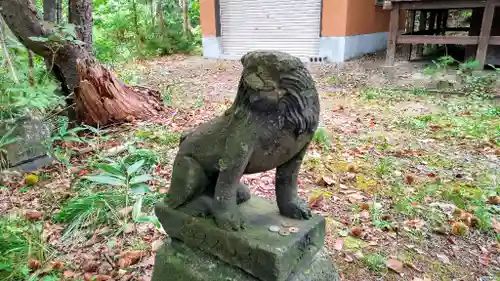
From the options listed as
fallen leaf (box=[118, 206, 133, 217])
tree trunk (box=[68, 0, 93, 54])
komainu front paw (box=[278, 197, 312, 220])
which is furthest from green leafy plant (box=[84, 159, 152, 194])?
tree trunk (box=[68, 0, 93, 54])

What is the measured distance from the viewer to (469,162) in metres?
3.68

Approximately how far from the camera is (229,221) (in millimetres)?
1514

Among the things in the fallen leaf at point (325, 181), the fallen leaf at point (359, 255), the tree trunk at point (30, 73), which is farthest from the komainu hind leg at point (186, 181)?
the tree trunk at point (30, 73)

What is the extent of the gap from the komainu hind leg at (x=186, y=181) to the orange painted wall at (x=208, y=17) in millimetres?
10483

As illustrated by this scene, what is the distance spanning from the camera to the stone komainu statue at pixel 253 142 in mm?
1337

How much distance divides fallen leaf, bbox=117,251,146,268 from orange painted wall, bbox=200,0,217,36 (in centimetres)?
1002

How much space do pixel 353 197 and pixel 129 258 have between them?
1802 millimetres

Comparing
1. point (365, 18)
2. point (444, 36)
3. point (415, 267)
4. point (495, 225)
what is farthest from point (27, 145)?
point (365, 18)

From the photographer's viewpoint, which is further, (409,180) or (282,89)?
(409,180)

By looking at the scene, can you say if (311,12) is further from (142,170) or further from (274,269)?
(274,269)

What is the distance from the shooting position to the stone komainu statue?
1.34 meters

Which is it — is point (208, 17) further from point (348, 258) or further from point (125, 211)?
point (348, 258)

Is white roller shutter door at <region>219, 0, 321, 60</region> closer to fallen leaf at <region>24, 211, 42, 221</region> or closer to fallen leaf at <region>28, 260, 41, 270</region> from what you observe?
fallen leaf at <region>24, 211, 42, 221</region>

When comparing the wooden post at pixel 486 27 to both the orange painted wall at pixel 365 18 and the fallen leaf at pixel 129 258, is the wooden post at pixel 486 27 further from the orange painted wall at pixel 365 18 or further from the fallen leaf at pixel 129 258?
the fallen leaf at pixel 129 258
